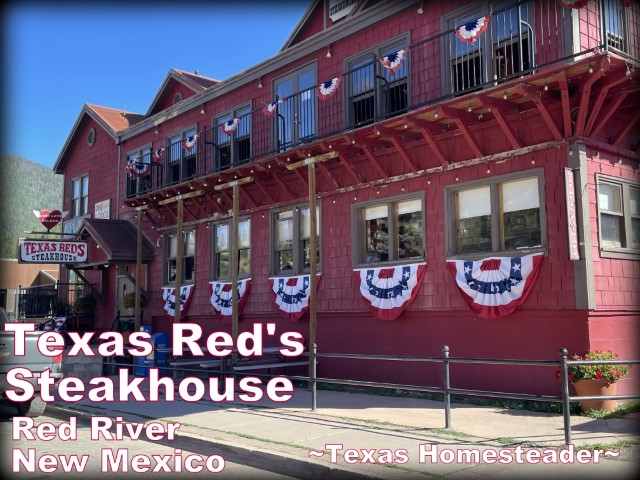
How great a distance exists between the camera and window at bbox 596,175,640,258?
1088 cm

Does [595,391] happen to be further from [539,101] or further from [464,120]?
[464,120]

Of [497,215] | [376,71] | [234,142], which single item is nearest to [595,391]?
[497,215]

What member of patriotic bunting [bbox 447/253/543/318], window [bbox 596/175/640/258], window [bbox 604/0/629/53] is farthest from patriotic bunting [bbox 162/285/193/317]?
window [bbox 604/0/629/53]

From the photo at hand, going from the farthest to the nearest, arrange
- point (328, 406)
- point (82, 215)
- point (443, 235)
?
1. point (82, 215)
2. point (443, 235)
3. point (328, 406)

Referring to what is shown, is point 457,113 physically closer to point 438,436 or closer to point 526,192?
point 526,192

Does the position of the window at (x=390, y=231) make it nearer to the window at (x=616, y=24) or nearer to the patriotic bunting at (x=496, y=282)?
the patriotic bunting at (x=496, y=282)

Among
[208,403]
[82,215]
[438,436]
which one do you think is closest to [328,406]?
[208,403]

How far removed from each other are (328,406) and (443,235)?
400cm

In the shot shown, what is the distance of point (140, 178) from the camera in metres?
21.5

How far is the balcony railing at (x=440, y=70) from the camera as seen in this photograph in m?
10.9

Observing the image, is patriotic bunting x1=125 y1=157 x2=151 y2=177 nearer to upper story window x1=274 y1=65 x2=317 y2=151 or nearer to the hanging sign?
upper story window x1=274 y1=65 x2=317 y2=151

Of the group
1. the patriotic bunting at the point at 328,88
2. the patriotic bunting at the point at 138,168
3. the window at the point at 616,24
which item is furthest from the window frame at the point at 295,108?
the window at the point at 616,24

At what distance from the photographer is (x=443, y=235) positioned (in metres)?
12.3

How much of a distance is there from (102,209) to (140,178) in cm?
377
